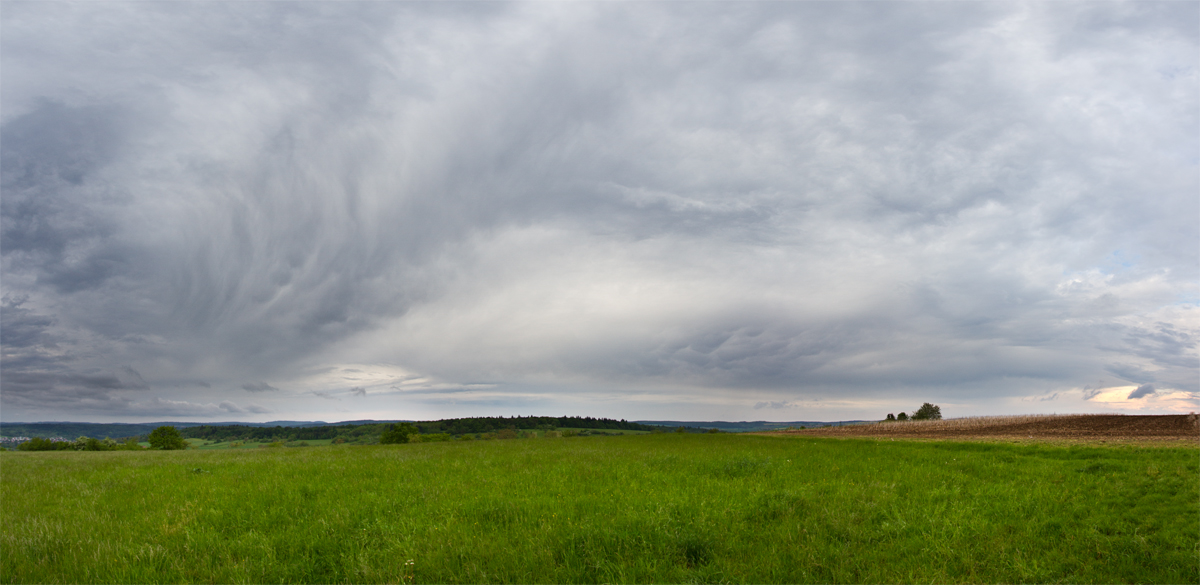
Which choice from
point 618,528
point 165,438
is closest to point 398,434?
point 165,438

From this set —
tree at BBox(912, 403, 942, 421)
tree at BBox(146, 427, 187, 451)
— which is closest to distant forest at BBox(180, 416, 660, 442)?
tree at BBox(146, 427, 187, 451)

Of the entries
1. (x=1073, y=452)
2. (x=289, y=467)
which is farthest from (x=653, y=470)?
(x=1073, y=452)

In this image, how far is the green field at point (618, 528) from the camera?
7.46 metres

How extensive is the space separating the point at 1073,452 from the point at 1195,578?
577 inches

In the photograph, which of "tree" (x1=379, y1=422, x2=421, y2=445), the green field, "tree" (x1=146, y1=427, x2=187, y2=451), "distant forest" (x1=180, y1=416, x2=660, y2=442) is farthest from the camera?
"distant forest" (x1=180, y1=416, x2=660, y2=442)

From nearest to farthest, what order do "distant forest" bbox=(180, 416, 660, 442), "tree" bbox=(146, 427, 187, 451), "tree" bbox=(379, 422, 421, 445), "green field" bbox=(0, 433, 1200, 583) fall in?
Answer: "green field" bbox=(0, 433, 1200, 583)
"tree" bbox=(379, 422, 421, 445)
"tree" bbox=(146, 427, 187, 451)
"distant forest" bbox=(180, 416, 660, 442)

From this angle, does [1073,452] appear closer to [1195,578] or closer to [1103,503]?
[1103,503]

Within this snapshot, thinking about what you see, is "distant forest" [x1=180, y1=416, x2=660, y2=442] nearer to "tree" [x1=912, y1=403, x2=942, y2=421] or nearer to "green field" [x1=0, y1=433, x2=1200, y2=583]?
"tree" [x1=912, y1=403, x2=942, y2=421]

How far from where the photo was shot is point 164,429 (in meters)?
83.6

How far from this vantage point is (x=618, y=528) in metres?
8.46

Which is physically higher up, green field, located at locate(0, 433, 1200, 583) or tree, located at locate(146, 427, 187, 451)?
green field, located at locate(0, 433, 1200, 583)

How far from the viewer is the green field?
7461 millimetres

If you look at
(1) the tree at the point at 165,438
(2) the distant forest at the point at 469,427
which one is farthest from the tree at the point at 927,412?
(1) the tree at the point at 165,438

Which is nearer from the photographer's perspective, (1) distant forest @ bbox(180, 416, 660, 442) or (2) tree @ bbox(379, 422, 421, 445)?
(2) tree @ bbox(379, 422, 421, 445)
